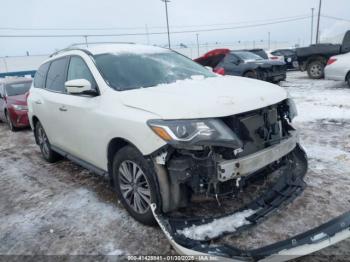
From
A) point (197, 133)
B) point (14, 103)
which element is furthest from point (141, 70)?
point (14, 103)

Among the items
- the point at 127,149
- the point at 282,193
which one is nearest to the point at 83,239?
the point at 127,149

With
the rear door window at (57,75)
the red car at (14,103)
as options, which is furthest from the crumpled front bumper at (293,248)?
the red car at (14,103)

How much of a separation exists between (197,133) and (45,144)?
12.7ft

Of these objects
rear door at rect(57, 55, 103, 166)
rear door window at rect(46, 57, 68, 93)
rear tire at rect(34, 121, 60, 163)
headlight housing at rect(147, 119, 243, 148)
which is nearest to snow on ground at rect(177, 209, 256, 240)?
headlight housing at rect(147, 119, 243, 148)

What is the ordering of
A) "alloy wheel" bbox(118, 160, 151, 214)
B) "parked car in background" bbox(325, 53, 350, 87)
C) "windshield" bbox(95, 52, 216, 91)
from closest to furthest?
"alloy wheel" bbox(118, 160, 151, 214), "windshield" bbox(95, 52, 216, 91), "parked car in background" bbox(325, 53, 350, 87)

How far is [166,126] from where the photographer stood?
2531 millimetres

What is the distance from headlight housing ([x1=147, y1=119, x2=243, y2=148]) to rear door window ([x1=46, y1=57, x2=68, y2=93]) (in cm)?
233

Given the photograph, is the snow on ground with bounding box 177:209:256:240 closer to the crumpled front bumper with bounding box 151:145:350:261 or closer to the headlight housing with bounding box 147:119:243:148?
the crumpled front bumper with bounding box 151:145:350:261

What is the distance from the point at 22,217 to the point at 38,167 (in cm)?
192

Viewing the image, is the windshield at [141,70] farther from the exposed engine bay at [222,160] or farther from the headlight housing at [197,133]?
the exposed engine bay at [222,160]

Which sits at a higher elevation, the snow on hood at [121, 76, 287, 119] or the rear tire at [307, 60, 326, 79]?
the snow on hood at [121, 76, 287, 119]

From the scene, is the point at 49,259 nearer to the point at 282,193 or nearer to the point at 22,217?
the point at 22,217

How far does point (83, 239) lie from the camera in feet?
10.0

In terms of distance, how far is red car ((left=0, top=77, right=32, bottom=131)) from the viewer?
8766 mm
